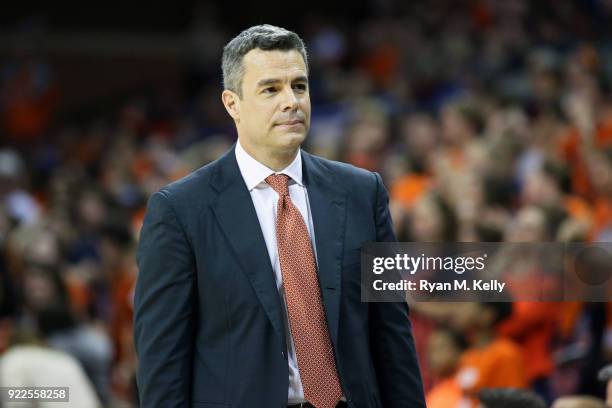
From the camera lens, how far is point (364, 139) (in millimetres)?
8688

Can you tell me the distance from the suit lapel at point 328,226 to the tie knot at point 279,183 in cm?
7

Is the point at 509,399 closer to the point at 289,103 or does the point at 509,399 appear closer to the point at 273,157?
the point at 273,157

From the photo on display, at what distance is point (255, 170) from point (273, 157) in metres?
0.06

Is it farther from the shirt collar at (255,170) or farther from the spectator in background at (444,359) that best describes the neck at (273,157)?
the spectator in background at (444,359)

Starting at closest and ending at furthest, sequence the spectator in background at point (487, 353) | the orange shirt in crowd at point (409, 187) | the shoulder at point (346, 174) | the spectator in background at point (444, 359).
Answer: the shoulder at point (346, 174), the spectator in background at point (487, 353), the spectator in background at point (444, 359), the orange shirt in crowd at point (409, 187)

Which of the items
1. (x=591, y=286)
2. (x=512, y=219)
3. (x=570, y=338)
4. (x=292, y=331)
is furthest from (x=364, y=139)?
(x=292, y=331)

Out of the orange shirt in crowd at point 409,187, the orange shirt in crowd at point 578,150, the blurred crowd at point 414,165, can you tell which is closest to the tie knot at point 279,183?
the blurred crowd at point 414,165

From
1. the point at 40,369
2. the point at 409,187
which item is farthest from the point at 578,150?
the point at 40,369

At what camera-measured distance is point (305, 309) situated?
281 centimetres

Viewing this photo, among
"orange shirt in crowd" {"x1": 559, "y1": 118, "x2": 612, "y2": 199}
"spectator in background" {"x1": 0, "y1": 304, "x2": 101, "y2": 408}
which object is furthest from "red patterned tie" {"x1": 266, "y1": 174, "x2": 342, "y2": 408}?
"orange shirt in crowd" {"x1": 559, "y1": 118, "x2": 612, "y2": 199}

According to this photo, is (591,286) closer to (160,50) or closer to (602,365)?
(602,365)

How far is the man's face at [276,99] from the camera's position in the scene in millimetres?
2801

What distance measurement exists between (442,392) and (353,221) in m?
1.82

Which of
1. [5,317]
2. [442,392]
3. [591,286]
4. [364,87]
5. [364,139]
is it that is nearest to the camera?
[591,286]
